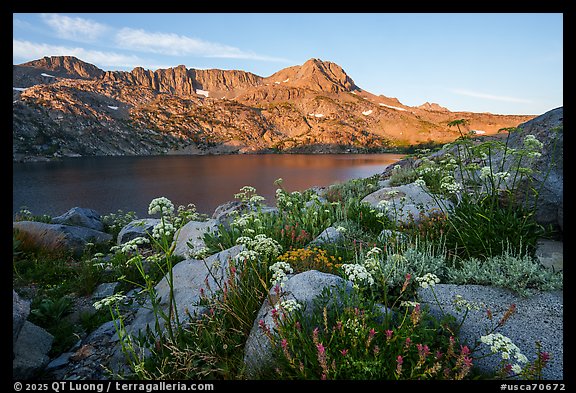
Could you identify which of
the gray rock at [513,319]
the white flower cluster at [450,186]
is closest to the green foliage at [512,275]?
the gray rock at [513,319]

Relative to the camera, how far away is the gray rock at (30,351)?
13.9 ft

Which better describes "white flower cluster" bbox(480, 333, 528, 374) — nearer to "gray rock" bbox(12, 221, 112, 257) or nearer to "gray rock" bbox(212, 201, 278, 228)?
"gray rock" bbox(212, 201, 278, 228)

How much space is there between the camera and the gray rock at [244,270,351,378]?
307cm

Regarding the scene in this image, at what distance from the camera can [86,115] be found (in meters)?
183

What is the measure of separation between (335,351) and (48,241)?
1193 cm

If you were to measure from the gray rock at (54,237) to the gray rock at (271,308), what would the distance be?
10041 millimetres

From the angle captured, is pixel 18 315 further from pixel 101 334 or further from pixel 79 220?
pixel 79 220

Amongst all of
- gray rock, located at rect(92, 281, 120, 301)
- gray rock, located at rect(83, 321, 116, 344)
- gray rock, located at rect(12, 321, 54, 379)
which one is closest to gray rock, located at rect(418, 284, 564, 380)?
gray rock, located at rect(83, 321, 116, 344)

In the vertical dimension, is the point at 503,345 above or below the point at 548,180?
below

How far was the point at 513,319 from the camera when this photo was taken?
379cm

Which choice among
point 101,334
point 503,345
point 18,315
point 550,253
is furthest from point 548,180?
point 18,315

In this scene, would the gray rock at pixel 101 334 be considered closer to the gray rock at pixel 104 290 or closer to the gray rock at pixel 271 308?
the gray rock at pixel 104 290

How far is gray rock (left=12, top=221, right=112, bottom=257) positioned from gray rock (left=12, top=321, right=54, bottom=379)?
6.34 metres

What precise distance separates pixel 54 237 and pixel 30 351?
25.8 ft
